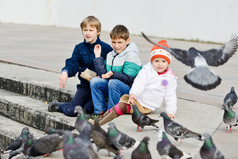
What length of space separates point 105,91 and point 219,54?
6.49 ft

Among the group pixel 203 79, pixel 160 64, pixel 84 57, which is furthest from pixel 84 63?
pixel 203 79

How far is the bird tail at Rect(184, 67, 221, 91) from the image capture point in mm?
4051

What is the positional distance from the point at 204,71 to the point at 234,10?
12.7 m

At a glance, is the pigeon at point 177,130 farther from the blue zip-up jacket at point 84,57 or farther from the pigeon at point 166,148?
the blue zip-up jacket at point 84,57

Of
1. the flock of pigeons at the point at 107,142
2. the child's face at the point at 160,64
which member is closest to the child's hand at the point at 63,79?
the flock of pigeons at the point at 107,142

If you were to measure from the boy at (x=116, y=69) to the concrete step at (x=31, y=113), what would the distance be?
22.9 inches

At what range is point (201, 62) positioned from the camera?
4.00 metres

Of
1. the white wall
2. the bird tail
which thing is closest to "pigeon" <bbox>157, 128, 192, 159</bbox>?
the bird tail

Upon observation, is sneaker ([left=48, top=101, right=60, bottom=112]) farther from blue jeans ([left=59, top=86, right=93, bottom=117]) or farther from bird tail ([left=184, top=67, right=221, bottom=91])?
bird tail ([left=184, top=67, right=221, bottom=91])

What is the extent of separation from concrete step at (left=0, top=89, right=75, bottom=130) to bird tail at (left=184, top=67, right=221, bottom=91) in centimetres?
210

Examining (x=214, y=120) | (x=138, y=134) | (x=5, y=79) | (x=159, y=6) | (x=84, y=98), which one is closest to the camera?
(x=138, y=134)

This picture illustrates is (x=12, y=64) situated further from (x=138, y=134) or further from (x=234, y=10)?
(x=234, y=10)

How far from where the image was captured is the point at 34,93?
722 centimetres

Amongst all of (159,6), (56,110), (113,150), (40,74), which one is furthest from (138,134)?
(159,6)
